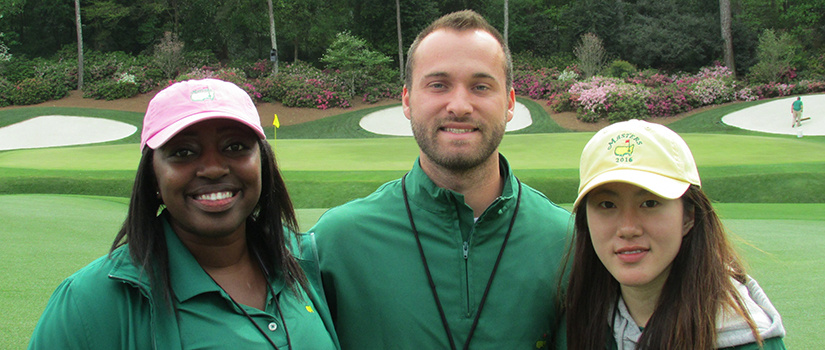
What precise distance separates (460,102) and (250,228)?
888mm

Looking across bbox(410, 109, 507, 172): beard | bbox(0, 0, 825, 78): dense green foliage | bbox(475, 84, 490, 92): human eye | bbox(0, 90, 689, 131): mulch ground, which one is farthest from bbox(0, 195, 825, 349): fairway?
bbox(0, 0, 825, 78): dense green foliage

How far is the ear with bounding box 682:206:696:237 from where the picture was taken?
1970 millimetres

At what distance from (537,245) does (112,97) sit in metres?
27.3

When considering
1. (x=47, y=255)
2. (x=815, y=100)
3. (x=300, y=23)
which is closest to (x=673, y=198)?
(x=47, y=255)

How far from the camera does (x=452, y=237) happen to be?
231 cm

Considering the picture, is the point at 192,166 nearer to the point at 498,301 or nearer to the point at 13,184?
the point at 498,301

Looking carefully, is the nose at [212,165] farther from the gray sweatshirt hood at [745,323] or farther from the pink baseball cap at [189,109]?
the gray sweatshirt hood at [745,323]

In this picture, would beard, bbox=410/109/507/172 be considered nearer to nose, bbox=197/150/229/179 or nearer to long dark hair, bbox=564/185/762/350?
long dark hair, bbox=564/185/762/350

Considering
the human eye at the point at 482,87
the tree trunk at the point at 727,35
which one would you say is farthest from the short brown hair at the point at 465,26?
the tree trunk at the point at 727,35

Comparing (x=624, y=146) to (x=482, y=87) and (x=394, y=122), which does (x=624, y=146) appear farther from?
(x=394, y=122)

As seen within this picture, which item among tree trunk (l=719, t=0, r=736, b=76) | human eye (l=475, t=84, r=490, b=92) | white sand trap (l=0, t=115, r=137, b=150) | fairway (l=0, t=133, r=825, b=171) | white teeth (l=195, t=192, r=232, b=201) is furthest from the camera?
tree trunk (l=719, t=0, r=736, b=76)

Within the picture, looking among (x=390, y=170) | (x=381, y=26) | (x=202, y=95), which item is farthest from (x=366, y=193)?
(x=381, y=26)

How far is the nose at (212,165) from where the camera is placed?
1855 mm

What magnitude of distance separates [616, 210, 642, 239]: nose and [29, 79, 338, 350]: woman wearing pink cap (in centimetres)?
98
